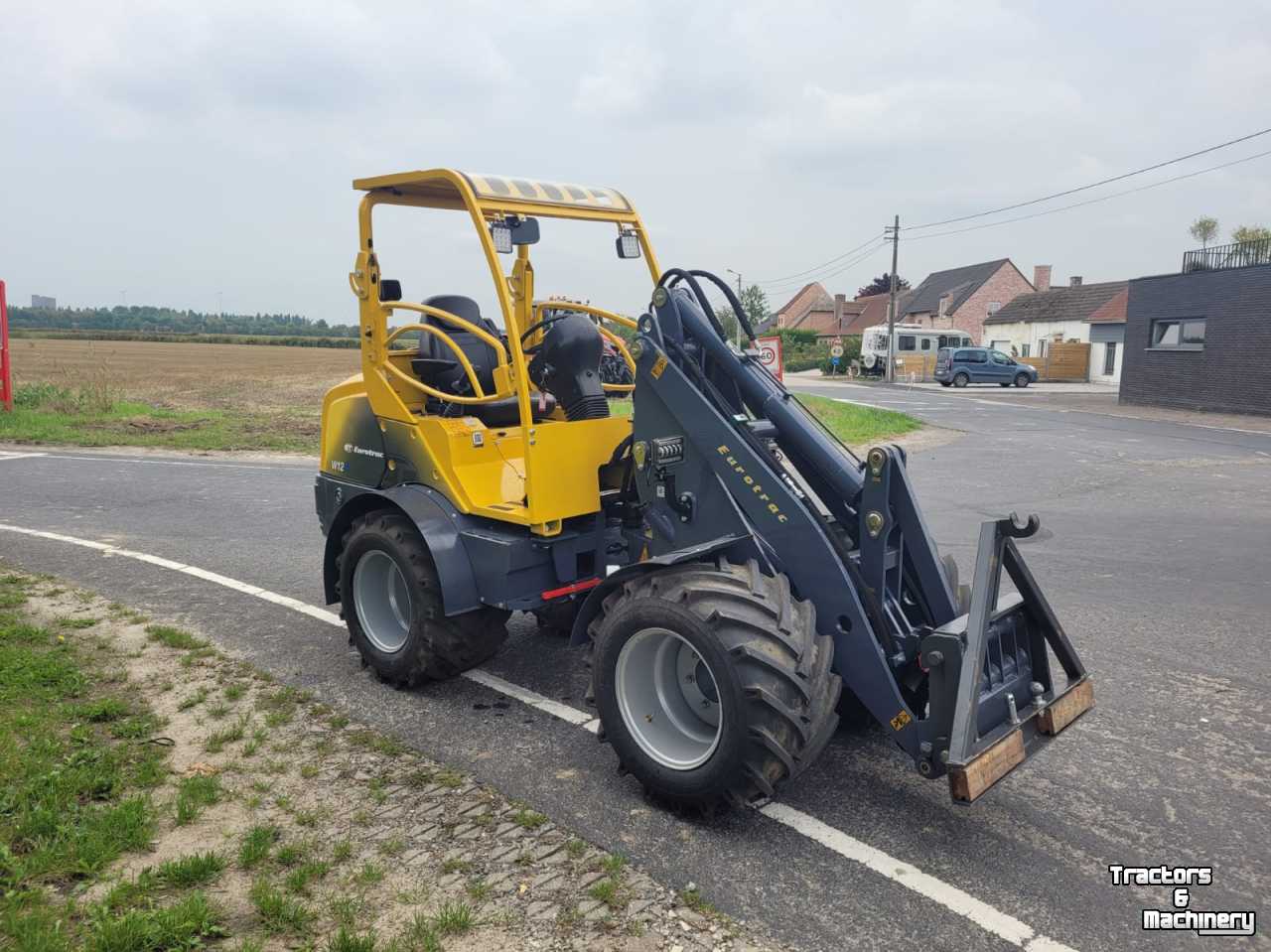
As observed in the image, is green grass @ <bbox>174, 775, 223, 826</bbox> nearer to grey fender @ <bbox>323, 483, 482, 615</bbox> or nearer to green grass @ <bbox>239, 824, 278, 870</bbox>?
green grass @ <bbox>239, 824, 278, 870</bbox>

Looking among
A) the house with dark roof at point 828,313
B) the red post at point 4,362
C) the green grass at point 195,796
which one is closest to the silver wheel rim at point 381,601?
the green grass at point 195,796

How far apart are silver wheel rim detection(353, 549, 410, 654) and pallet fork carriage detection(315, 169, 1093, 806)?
15 millimetres

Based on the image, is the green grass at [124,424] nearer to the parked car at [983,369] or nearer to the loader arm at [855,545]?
the loader arm at [855,545]

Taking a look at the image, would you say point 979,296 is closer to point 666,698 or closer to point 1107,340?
point 1107,340

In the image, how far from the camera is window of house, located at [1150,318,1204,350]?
27953mm

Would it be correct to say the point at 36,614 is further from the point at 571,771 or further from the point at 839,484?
the point at 839,484

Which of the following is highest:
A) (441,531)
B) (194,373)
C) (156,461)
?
(441,531)

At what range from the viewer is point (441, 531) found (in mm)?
4926

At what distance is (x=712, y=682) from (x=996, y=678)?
44.3 inches

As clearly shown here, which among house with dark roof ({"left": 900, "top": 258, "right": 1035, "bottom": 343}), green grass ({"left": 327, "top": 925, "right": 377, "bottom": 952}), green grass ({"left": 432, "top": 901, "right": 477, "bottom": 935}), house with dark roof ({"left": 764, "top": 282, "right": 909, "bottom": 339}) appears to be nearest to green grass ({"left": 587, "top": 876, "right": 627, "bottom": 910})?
green grass ({"left": 432, "top": 901, "right": 477, "bottom": 935})

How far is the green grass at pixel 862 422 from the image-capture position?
1874cm

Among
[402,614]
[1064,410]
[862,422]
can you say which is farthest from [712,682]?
[1064,410]

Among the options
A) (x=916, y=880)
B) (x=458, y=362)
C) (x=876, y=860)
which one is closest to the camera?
(x=916, y=880)

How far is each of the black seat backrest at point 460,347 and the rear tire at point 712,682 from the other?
211 centimetres
